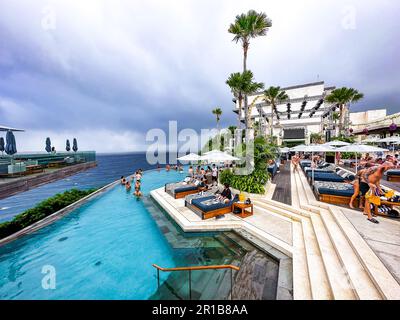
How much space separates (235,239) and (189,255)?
1663 mm

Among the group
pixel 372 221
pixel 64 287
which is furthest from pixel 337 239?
pixel 64 287

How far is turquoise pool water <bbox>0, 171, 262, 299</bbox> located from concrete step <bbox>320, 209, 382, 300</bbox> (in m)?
2.37

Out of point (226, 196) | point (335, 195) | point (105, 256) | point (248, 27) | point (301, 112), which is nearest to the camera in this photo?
point (105, 256)

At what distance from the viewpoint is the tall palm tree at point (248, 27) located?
10664 mm

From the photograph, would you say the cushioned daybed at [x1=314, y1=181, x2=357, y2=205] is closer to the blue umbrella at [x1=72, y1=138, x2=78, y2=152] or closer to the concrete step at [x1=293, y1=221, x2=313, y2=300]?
the concrete step at [x1=293, y1=221, x2=313, y2=300]

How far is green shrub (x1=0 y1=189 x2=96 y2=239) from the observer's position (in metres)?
6.69

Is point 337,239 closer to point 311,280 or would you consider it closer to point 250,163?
point 311,280

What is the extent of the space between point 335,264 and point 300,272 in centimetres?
81

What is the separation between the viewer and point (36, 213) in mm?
7883

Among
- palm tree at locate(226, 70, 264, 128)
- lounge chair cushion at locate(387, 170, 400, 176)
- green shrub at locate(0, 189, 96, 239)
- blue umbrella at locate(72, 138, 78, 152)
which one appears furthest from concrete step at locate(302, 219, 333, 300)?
blue umbrella at locate(72, 138, 78, 152)

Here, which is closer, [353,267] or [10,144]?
[353,267]

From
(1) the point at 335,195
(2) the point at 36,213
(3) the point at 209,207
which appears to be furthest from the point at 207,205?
(2) the point at 36,213

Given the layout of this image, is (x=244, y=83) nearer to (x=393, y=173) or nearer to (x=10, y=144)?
(x=393, y=173)
